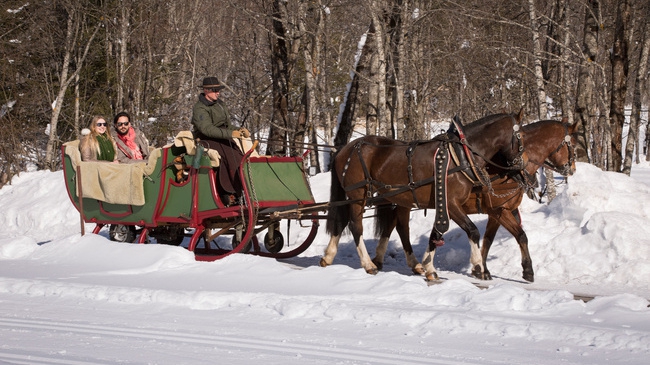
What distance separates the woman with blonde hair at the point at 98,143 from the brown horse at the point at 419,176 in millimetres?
3146

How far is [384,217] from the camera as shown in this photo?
10.1 meters

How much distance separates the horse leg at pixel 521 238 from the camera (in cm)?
895

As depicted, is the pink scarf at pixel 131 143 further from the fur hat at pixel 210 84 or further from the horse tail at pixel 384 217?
the horse tail at pixel 384 217

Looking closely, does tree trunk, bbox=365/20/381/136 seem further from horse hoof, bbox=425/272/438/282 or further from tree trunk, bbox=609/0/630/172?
horse hoof, bbox=425/272/438/282

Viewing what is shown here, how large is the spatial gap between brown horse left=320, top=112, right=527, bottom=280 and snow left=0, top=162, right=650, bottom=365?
2.73 ft

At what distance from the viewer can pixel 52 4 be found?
24.3 metres

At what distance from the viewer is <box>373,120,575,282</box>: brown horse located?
8.98m

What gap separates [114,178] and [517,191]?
Result: 497 cm

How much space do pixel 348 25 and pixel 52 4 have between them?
29.9 feet

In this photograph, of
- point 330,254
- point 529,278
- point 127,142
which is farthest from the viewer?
point 127,142

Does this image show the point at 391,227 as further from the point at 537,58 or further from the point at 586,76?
the point at 586,76

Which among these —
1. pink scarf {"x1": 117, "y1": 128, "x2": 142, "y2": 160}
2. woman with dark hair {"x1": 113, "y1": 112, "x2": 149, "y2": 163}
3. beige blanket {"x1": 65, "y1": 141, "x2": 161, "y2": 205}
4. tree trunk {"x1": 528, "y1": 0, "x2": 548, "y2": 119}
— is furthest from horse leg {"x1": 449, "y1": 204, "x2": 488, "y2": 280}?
tree trunk {"x1": 528, "y1": 0, "x2": 548, "y2": 119}

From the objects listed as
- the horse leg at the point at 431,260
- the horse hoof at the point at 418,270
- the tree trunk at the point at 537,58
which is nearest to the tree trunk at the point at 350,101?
the tree trunk at the point at 537,58

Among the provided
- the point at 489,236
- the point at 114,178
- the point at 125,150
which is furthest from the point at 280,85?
the point at 489,236
